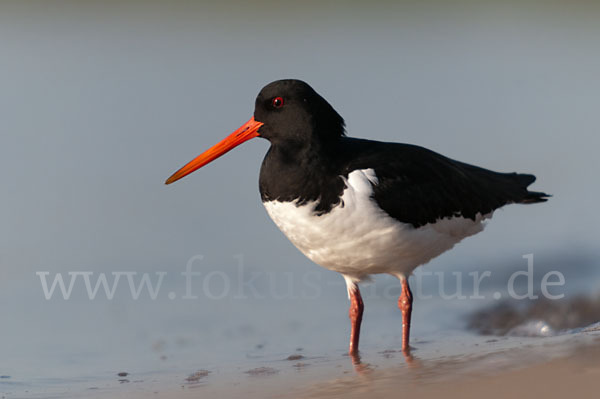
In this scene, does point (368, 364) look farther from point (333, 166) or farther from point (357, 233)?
point (333, 166)

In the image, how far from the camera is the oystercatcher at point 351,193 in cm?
500

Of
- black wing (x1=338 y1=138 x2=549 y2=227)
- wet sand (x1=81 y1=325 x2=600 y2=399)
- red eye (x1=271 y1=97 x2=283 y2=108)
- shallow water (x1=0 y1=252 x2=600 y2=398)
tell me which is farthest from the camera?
red eye (x1=271 y1=97 x2=283 y2=108)

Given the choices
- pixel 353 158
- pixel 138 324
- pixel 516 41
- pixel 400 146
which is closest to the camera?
pixel 353 158

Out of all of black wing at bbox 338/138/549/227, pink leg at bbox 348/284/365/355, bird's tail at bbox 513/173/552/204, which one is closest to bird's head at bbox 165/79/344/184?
black wing at bbox 338/138/549/227

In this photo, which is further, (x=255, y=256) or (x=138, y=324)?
(x=255, y=256)

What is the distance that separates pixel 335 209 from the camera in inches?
195

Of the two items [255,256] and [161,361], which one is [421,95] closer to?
[255,256]

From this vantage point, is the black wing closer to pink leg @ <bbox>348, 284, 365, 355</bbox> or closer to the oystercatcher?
the oystercatcher

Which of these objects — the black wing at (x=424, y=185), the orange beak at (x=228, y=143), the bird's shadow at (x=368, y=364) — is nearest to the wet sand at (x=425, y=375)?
the bird's shadow at (x=368, y=364)

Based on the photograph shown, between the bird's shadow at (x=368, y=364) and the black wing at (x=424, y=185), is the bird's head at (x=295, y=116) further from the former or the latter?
the bird's shadow at (x=368, y=364)

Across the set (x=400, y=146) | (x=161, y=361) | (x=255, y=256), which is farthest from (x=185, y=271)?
(x=400, y=146)

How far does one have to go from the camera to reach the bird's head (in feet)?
17.3

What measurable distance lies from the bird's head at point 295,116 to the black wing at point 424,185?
0.62 ft

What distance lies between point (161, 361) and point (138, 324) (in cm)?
78
